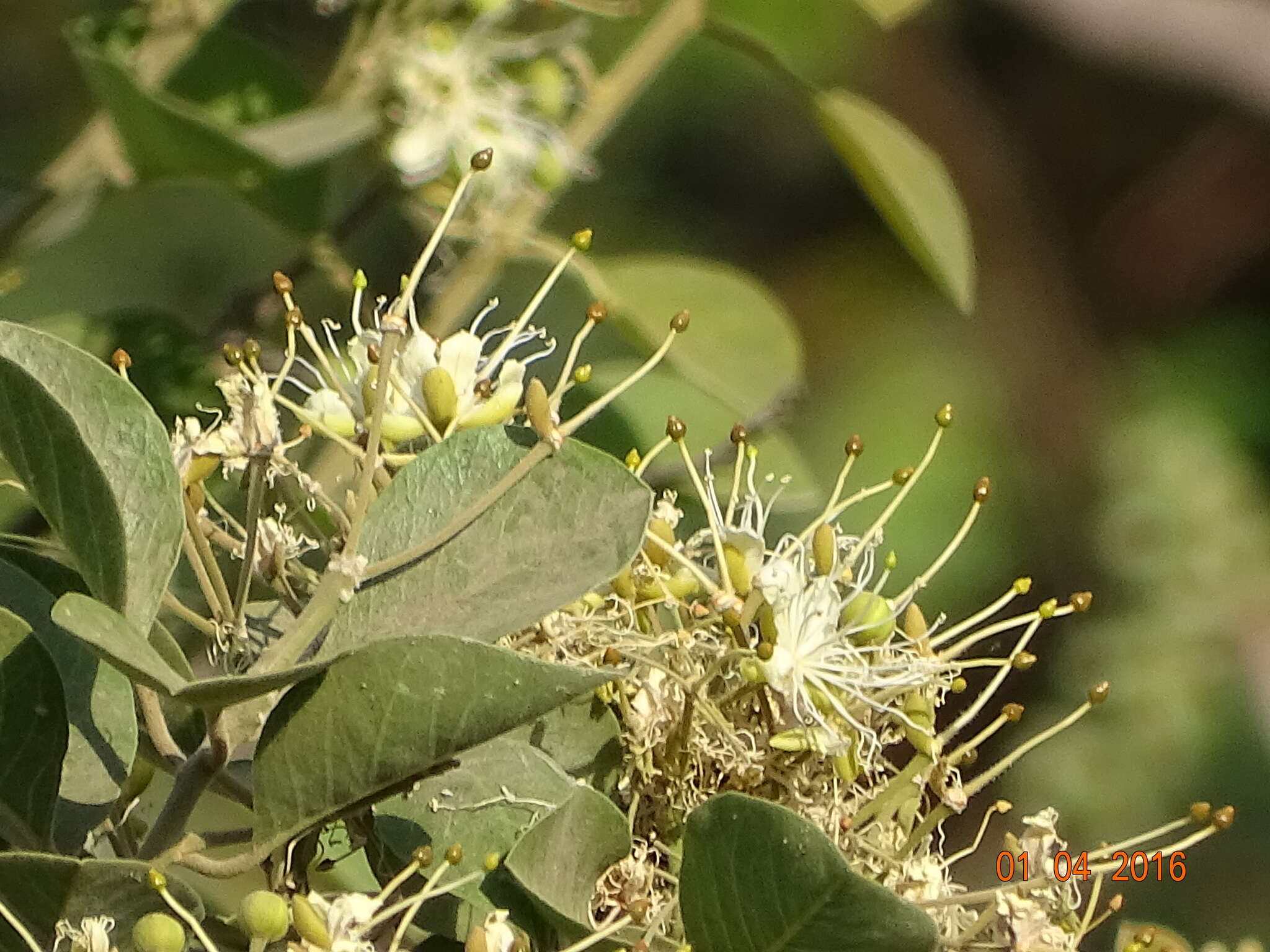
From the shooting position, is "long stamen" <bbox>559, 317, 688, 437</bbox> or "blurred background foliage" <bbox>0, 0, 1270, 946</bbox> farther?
"blurred background foliage" <bbox>0, 0, 1270, 946</bbox>

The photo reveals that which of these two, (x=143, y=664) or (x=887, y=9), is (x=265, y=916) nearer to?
(x=143, y=664)

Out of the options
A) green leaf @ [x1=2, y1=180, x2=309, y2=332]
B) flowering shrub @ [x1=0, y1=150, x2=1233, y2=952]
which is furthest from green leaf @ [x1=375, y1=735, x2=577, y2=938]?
green leaf @ [x1=2, y1=180, x2=309, y2=332]

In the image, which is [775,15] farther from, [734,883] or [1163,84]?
[1163,84]

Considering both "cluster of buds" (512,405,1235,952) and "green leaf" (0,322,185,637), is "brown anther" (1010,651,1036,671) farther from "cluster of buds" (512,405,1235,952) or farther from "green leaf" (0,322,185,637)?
"green leaf" (0,322,185,637)

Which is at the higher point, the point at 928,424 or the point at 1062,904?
the point at 1062,904

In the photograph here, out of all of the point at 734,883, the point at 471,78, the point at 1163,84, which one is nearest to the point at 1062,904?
the point at 734,883

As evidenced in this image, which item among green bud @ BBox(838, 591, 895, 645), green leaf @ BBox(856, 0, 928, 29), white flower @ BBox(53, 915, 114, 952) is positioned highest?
green leaf @ BBox(856, 0, 928, 29)
